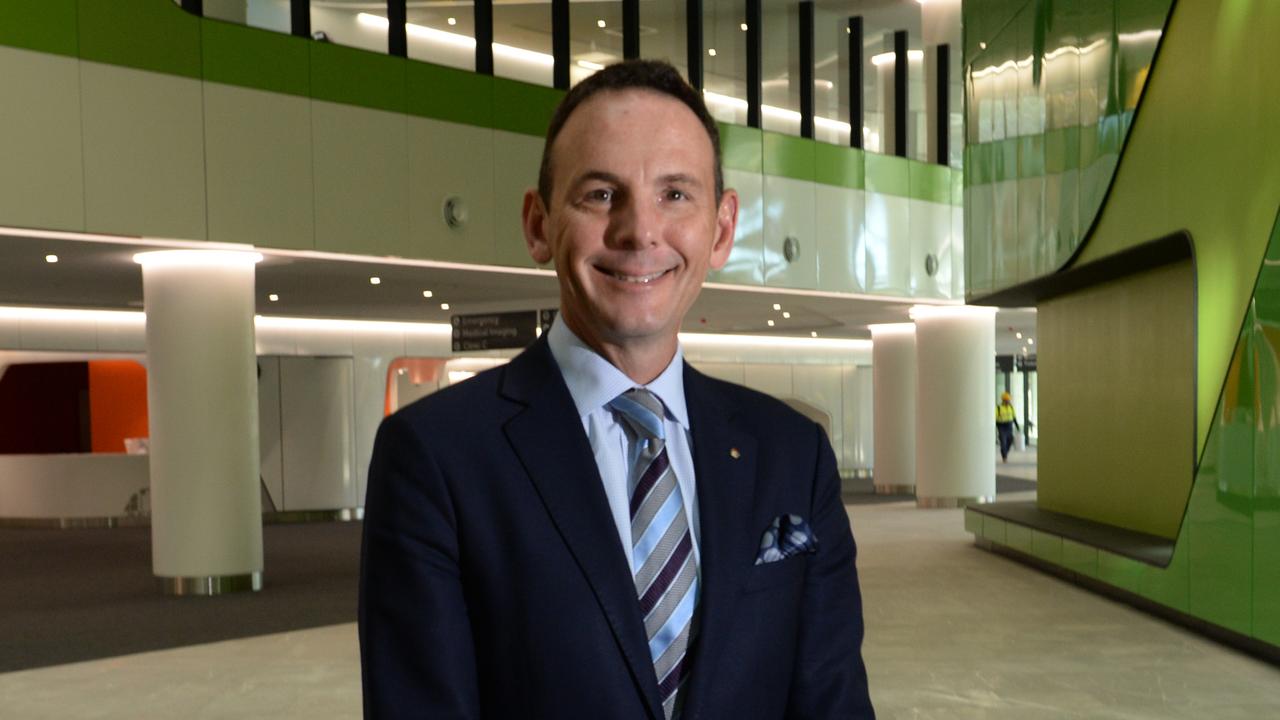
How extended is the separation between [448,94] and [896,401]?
51.5 ft

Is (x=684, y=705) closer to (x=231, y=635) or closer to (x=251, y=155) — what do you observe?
(x=231, y=635)

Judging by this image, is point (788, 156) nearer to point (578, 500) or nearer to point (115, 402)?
point (115, 402)

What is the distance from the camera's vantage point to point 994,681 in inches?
388

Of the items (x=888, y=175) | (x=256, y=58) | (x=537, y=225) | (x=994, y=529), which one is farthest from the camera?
(x=888, y=175)

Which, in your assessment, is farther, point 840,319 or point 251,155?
point 840,319

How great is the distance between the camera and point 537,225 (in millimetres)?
2174

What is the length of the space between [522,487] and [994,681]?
27.7 ft

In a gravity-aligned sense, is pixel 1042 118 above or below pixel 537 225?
above

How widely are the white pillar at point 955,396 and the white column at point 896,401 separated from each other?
378cm

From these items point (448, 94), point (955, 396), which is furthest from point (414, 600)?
point (955, 396)

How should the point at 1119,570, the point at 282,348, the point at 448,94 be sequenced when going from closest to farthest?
the point at 1119,570 < the point at 448,94 < the point at 282,348

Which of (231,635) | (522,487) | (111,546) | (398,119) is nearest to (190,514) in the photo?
(231,635)

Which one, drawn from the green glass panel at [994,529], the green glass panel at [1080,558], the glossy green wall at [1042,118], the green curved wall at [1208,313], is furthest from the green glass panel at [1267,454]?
the green glass panel at [994,529]

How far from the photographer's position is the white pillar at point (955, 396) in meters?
25.1
